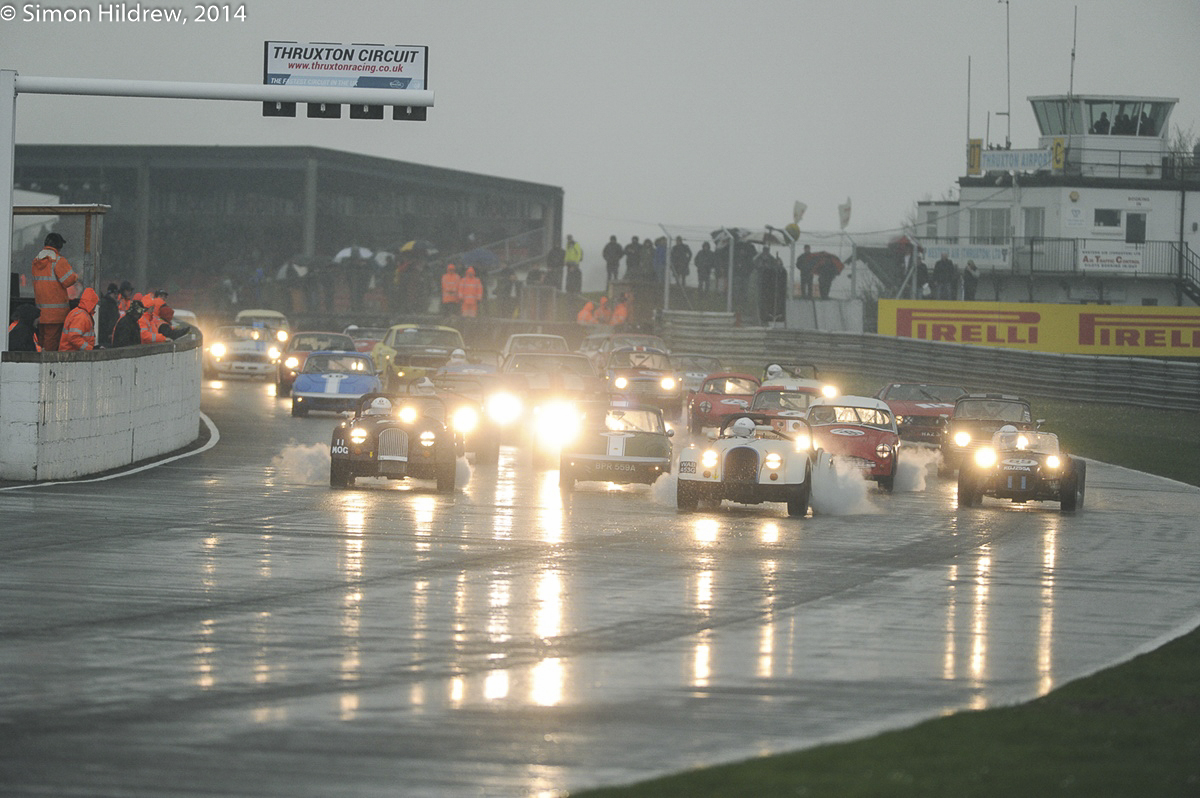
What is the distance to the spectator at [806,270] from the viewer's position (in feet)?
149

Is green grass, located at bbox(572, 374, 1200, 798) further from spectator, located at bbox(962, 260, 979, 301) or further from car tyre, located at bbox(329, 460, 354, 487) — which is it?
spectator, located at bbox(962, 260, 979, 301)

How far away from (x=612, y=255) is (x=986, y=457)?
3228 centimetres

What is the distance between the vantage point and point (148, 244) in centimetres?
6719

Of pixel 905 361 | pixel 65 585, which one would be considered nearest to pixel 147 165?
pixel 905 361

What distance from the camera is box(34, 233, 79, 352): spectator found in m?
20.5

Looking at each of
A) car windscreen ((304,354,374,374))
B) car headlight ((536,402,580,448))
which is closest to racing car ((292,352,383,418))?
car windscreen ((304,354,374,374))

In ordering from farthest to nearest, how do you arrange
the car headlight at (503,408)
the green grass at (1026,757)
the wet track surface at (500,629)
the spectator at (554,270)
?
the spectator at (554,270)
the car headlight at (503,408)
the wet track surface at (500,629)
the green grass at (1026,757)

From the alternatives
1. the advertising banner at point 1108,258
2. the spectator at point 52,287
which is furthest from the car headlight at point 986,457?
the advertising banner at point 1108,258

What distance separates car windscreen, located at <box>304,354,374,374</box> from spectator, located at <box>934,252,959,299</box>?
20798 millimetres

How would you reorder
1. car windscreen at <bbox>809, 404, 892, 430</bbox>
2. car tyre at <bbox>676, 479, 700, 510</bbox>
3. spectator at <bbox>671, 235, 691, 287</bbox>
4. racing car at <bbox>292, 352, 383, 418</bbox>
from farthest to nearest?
spectator at <bbox>671, 235, 691, 287</bbox>, racing car at <bbox>292, 352, 383, 418</bbox>, car windscreen at <bbox>809, 404, 892, 430</bbox>, car tyre at <bbox>676, 479, 700, 510</bbox>

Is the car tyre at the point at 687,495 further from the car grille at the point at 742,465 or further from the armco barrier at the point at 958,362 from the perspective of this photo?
the armco barrier at the point at 958,362

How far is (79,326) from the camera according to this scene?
20.6 m

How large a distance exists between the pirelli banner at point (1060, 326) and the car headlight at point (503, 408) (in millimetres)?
19010

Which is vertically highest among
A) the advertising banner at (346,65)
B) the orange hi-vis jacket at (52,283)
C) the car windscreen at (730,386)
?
the advertising banner at (346,65)
